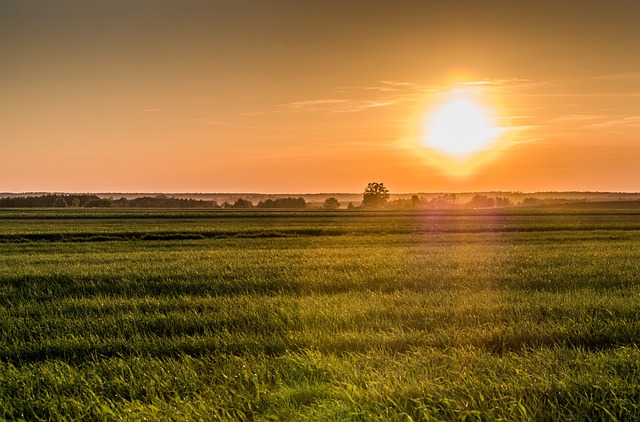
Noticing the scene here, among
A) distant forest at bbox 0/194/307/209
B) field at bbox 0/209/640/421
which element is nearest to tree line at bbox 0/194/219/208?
distant forest at bbox 0/194/307/209

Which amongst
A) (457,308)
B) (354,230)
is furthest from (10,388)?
(354,230)

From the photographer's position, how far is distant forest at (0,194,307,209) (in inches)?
5753

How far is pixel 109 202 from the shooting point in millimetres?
149875

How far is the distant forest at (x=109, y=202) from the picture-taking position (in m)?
146

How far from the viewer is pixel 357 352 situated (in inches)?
337

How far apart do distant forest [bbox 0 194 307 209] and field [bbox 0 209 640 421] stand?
132m

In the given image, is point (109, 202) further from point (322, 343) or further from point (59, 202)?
point (322, 343)

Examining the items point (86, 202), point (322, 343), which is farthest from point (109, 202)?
point (322, 343)

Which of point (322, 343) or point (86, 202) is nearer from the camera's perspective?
point (322, 343)

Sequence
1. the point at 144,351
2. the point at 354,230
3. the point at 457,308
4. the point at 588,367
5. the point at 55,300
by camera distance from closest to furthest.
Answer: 1. the point at 588,367
2. the point at 144,351
3. the point at 457,308
4. the point at 55,300
5. the point at 354,230

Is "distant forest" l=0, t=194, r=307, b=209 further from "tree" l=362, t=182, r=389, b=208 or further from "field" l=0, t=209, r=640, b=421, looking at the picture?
"field" l=0, t=209, r=640, b=421

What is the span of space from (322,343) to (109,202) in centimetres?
15034

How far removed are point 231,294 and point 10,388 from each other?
7.17 m

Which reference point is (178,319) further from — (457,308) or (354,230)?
(354,230)
